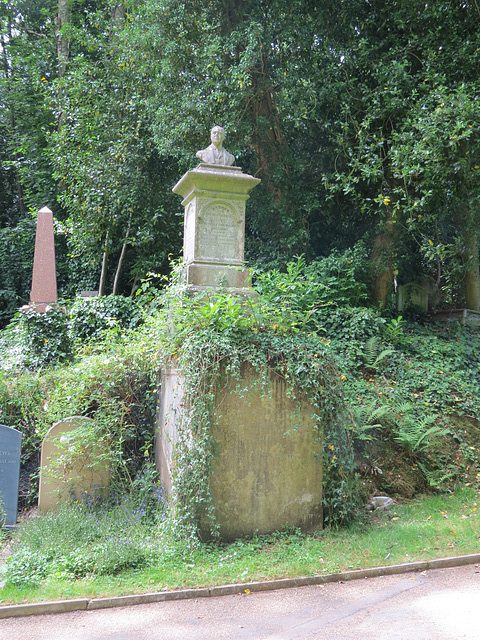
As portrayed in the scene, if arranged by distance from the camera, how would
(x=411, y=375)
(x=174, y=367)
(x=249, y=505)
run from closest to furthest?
(x=249, y=505)
(x=174, y=367)
(x=411, y=375)

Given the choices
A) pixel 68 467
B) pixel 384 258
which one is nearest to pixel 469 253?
pixel 384 258

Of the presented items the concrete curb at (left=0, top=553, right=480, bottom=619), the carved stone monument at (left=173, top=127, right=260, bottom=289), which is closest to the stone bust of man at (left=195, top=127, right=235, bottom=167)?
the carved stone monument at (left=173, top=127, right=260, bottom=289)

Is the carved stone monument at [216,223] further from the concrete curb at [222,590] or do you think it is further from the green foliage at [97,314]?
the green foliage at [97,314]

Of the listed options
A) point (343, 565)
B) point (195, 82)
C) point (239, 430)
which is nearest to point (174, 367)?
point (239, 430)

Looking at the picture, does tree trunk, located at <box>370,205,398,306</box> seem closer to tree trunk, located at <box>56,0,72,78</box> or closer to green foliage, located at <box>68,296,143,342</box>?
green foliage, located at <box>68,296,143,342</box>

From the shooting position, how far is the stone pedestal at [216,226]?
7301mm

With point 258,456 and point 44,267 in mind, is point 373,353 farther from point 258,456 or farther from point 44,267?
point 44,267

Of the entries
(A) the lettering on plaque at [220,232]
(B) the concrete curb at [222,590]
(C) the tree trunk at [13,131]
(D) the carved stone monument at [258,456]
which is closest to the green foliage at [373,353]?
(A) the lettering on plaque at [220,232]

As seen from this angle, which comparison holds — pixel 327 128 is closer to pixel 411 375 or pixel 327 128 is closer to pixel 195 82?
pixel 195 82

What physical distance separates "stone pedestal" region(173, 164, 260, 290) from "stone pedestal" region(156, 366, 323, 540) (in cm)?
165

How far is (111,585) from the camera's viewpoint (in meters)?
4.86

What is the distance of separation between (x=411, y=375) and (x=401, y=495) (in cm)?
276

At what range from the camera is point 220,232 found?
7453 millimetres

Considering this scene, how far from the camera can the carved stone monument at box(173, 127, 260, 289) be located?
7.30 meters
